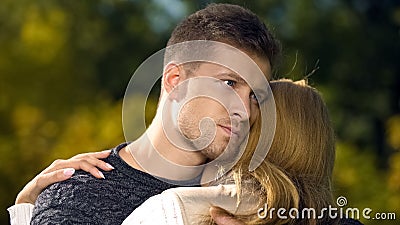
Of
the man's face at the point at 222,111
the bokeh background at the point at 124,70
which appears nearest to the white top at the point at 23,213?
the man's face at the point at 222,111

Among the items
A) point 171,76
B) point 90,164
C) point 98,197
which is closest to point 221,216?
point 98,197

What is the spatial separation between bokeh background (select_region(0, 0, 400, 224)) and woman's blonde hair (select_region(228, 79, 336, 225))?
391cm

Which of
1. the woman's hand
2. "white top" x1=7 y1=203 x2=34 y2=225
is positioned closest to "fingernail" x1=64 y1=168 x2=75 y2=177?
the woman's hand

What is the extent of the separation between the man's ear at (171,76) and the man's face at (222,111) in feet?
0.14

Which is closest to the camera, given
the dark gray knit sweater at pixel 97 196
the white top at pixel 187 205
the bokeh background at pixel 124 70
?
the white top at pixel 187 205

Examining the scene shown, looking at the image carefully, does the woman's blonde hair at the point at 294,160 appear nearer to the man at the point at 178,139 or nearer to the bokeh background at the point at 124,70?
the man at the point at 178,139

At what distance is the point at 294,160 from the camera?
2.05m

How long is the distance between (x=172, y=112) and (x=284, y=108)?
1.50ft

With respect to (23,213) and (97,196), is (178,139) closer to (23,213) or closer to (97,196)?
(97,196)

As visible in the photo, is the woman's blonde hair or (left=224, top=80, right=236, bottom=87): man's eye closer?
the woman's blonde hair

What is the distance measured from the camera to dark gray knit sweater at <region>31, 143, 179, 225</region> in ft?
7.28

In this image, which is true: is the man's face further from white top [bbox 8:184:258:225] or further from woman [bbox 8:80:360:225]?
white top [bbox 8:184:258:225]

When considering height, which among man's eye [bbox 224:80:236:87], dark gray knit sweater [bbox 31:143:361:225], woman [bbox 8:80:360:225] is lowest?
dark gray knit sweater [bbox 31:143:361:225]

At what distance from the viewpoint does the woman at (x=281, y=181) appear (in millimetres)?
1865
